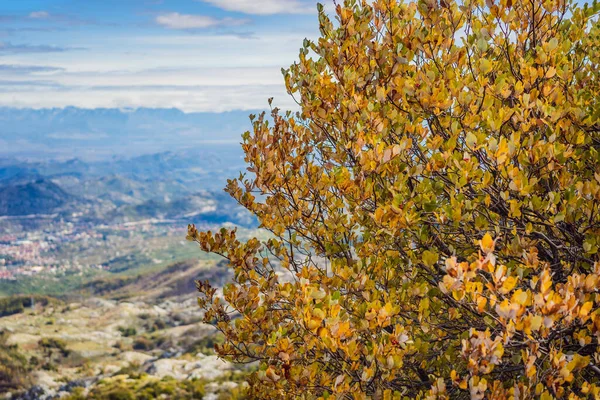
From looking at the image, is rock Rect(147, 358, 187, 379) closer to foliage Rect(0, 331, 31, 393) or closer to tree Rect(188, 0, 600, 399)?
foliage Rect(0, 331, 31, 393)

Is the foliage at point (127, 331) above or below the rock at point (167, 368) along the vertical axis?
below

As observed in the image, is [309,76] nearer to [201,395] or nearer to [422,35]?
[422,35]

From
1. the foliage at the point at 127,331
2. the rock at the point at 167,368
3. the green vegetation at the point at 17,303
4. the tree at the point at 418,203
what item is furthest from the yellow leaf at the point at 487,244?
the green vegetation at the point at 17,303

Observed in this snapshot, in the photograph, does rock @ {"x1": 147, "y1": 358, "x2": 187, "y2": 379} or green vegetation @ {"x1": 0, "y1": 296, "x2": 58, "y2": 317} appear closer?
rock @ {"x1": 147, "y1": 358, "x2": 187, "y2": 379}

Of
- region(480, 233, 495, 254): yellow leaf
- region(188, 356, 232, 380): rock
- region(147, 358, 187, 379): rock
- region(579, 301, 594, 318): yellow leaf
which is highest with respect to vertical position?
region(480, 233, 495, 254): yellow leaf

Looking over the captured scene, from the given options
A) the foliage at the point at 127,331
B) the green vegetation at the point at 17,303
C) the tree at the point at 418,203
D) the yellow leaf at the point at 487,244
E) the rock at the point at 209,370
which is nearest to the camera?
the yellow leaf at the point at 487,244

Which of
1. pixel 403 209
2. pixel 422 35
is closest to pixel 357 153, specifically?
pixel 403 209

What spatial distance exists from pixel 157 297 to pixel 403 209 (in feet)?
671

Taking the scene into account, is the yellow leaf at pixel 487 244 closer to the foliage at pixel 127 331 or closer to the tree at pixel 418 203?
the tree at pixel 418 203

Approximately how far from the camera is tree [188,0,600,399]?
4133mm

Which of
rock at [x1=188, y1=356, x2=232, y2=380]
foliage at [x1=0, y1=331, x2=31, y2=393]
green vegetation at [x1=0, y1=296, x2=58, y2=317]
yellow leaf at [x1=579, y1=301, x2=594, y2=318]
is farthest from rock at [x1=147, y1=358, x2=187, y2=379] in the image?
green vegetation at [x1=0, y1=296, x2=58, y2=317]

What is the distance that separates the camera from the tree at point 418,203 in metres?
4.13

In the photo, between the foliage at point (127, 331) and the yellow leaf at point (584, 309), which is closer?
the yellow leaf at point (584, 309)

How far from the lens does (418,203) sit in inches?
191
